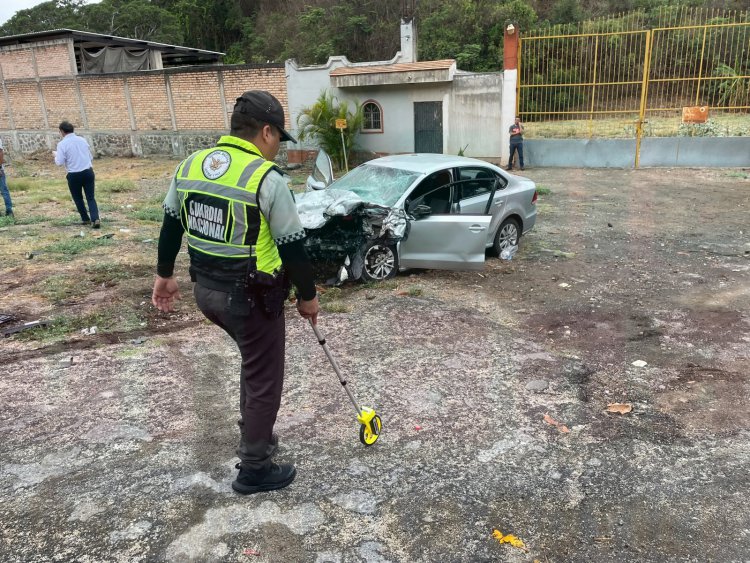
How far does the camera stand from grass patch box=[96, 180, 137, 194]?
47.5 feet

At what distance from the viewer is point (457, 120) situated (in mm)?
16281

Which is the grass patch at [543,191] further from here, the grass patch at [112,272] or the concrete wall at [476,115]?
the grass patch at [112,272]

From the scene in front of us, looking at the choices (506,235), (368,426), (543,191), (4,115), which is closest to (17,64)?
(4,115)

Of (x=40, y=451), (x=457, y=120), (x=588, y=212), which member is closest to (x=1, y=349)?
(x=40, y=451)

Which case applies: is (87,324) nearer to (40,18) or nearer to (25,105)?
(25,105)

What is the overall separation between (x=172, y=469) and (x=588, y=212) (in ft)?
30.1

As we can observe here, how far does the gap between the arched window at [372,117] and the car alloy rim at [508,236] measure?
10.1 meters

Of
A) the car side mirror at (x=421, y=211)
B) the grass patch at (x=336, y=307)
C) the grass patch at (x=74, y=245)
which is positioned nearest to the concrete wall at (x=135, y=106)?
the grass patch at (x=74, y=245)

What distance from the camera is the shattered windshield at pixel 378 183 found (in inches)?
272

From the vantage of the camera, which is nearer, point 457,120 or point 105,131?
point 457,120

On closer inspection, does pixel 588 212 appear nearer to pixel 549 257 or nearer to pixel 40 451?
pixel 549 257

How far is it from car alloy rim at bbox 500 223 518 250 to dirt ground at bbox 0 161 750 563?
0.69m

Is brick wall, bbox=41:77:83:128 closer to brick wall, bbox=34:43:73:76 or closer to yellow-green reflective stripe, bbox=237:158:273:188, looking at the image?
brick wall, bbox=34:43:73:76

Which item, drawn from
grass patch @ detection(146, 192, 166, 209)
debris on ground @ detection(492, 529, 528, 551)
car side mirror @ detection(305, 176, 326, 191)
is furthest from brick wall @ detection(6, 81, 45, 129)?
debris on ground @ detection(492, 529, 528, 551)
